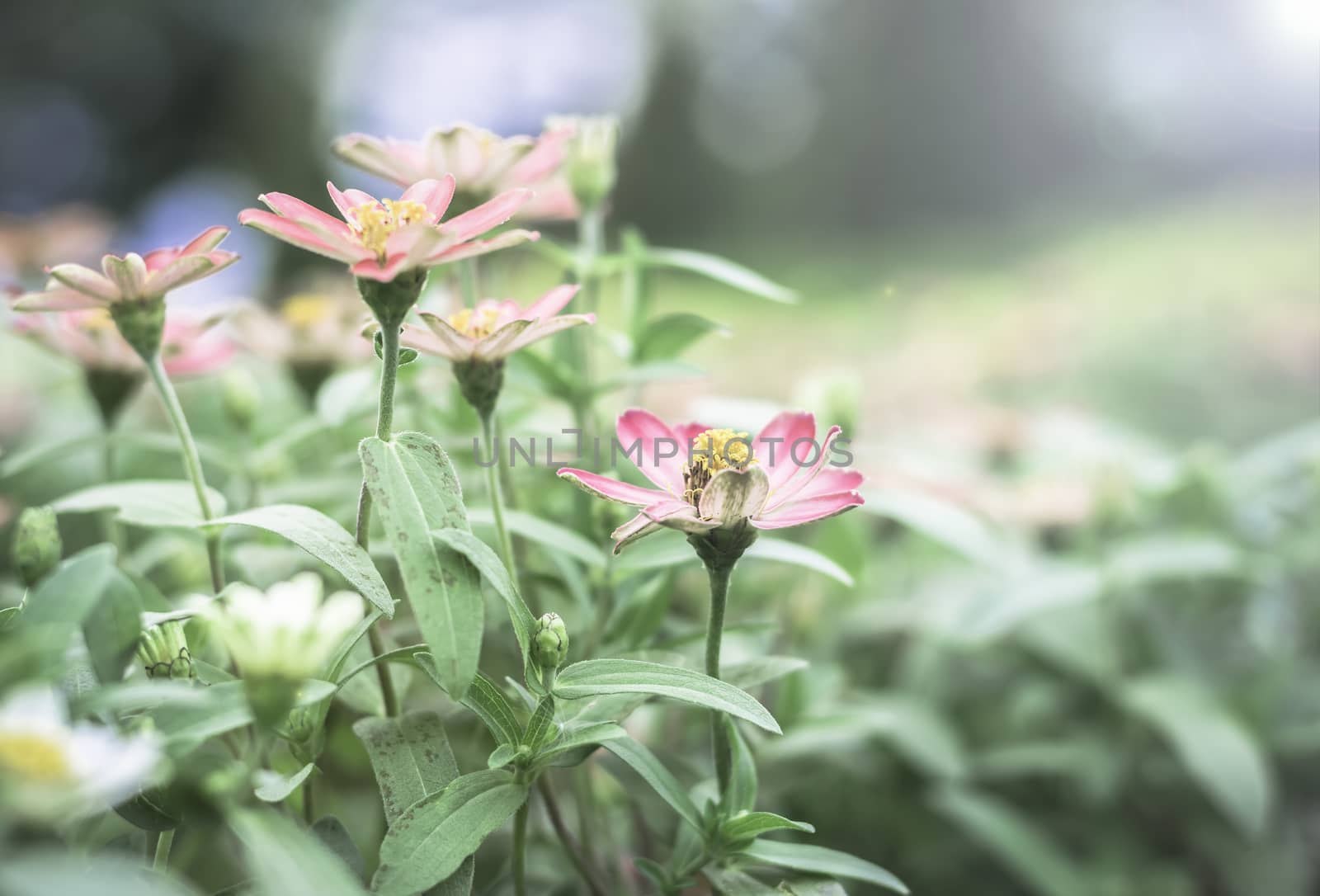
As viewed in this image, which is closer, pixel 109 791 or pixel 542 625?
pixel 109 791

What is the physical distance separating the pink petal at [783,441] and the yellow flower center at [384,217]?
0.58 ft

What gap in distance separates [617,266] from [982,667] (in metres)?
0.50

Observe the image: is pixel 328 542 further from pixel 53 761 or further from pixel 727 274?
pixel 727 274

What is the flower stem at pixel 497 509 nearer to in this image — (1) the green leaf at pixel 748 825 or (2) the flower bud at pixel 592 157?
(1) the green leaf at pixel 748 825

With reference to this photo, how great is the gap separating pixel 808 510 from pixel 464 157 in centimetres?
25

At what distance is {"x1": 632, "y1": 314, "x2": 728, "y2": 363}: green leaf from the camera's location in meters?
0.58

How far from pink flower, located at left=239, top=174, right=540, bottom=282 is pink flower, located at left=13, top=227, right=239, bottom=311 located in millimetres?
38

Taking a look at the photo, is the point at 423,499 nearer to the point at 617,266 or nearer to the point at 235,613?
the point at 235,613

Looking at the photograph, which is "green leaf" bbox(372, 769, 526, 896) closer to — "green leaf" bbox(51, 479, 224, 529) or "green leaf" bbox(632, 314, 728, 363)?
"green leaf" bbox(51, 479, 224, 529)

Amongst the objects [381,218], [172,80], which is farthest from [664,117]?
[381,218]

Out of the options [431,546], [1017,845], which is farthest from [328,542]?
[1017,845]

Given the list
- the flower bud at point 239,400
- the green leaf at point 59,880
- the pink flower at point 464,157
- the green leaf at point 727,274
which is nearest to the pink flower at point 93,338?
the flower bud at point 239,400

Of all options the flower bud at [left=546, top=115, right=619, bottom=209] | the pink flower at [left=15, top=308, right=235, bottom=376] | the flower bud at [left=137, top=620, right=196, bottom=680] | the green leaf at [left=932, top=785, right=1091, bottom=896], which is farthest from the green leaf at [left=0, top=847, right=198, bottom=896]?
the green leaf at [left=932, top=785, right=1091, bottom=896]

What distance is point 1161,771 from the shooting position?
775mm
